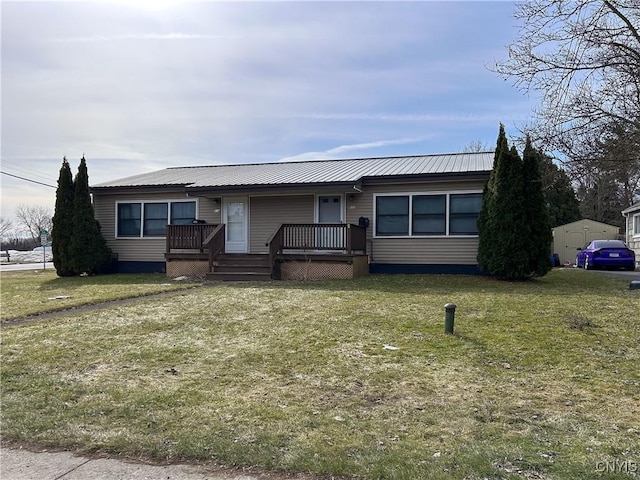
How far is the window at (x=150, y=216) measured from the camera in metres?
17.9

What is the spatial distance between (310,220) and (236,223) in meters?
2.82

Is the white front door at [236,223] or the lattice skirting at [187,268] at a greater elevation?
the white front door at [236,223]

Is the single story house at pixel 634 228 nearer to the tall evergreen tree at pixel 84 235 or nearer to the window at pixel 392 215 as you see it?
the window at pixel 392 215

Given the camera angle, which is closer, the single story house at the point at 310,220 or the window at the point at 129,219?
the single story house at the point at 310,220

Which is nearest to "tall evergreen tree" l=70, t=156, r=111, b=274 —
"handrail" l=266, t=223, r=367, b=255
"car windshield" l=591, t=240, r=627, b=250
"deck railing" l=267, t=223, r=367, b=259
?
"handrail" l=266, t=223, r=367, b=255

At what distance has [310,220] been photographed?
641 inches

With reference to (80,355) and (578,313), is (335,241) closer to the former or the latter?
(578,313)

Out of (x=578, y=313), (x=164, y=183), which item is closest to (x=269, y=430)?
(x=578, y=313)

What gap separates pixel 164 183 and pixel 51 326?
11.0 meters

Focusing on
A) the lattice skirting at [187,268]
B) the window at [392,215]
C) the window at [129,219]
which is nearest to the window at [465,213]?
the window at [392,215]

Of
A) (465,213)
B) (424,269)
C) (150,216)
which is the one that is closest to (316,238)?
(424,269)

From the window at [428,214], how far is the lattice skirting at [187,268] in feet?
18.8

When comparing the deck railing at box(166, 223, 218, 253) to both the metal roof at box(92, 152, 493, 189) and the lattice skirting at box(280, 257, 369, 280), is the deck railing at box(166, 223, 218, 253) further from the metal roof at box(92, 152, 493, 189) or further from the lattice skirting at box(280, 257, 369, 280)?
the lattice skirting at box(280, 257, 369, 280)

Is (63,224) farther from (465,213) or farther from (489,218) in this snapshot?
(489,218)
